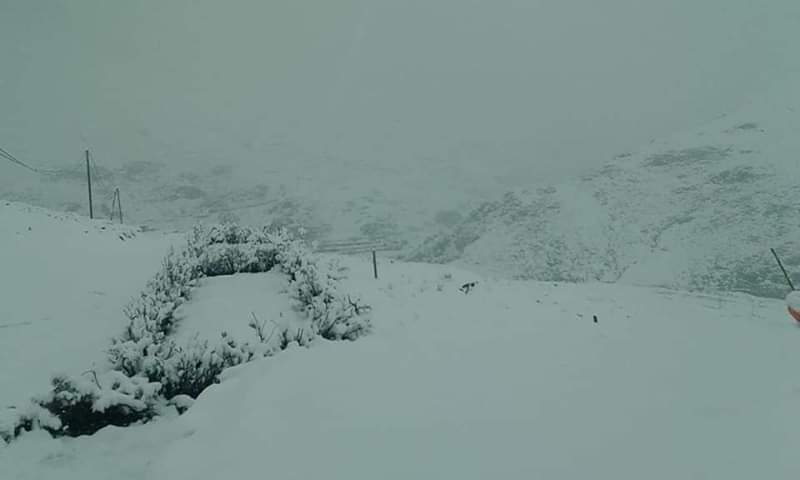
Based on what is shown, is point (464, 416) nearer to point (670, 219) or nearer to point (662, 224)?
point (662, 224)

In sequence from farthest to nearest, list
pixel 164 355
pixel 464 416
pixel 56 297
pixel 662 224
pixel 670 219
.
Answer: pixel 670 219
pixel 662 224
pixel 56 297
pixel 164 355
pixel 464 416

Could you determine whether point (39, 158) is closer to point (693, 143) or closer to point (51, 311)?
point (51, 311)

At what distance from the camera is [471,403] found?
12.2 feet

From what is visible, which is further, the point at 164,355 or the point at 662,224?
the point at 662,224

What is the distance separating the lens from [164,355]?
4.41 metres

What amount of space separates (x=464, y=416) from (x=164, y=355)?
2.97m

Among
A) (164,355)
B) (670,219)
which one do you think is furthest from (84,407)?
(670,219)

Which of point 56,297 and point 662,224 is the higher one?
point 662,224

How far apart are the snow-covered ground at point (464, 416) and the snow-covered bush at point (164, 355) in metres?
0.18

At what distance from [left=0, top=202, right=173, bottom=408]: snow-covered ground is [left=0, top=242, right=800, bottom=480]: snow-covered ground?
1121 mm

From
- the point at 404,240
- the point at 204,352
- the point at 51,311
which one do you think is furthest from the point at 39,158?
the point at 204,352

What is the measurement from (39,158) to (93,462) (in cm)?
6004

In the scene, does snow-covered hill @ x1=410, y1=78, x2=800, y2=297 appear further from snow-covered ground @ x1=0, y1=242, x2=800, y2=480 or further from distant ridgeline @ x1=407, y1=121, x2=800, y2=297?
snow-covered ground @ x1=0, y1=242, x2=800, y2=480

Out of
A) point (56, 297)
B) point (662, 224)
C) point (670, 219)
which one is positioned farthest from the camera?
point (670, 219)
